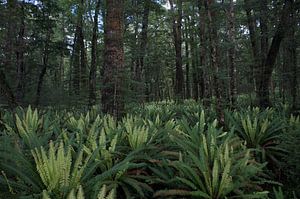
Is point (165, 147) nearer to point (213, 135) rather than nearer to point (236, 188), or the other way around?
point (213, 135)

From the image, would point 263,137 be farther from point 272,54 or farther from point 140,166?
point 272,54

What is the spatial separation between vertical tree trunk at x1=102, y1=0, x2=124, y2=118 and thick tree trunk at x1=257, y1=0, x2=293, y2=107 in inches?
243

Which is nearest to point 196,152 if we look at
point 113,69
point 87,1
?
point 113,69

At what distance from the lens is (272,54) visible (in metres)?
12.2

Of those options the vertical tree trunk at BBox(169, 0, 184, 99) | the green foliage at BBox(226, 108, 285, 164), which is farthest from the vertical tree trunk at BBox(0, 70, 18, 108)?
the vertical tree trunk at BBox(169, 0, 184, 99)

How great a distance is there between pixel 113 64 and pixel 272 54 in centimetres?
670

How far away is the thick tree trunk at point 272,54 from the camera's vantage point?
1148 centimetres

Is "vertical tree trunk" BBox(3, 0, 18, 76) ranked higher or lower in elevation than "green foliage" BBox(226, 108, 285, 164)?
higher

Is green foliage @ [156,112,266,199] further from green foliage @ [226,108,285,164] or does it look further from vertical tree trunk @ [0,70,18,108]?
vertical tree trunk @ [0,70,18,108]

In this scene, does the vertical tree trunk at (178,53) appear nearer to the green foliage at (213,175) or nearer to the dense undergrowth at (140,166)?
the dense undergrowth at (140,166)

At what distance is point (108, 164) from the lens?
4145mm

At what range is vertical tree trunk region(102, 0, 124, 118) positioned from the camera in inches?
330

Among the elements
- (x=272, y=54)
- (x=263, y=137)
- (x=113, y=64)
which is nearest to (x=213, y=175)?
(x=263, y=137)

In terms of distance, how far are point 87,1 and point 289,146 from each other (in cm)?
1915
